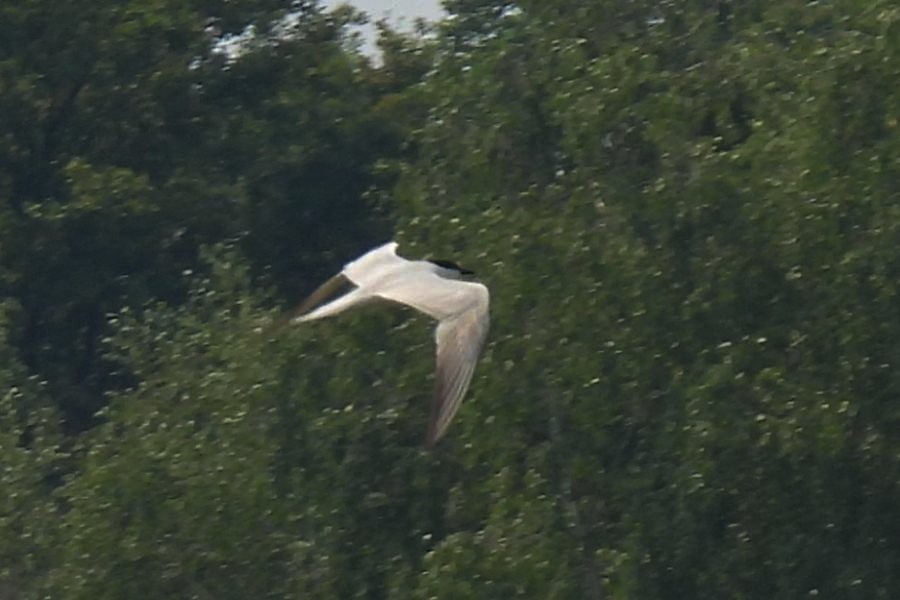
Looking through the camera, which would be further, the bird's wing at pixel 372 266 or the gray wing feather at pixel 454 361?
the bird's wing at pixel 372 266

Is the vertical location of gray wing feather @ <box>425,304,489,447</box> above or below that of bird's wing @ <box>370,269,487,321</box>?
above

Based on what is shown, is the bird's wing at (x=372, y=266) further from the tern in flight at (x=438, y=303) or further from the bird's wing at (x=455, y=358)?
the bird's wing at (x=455, y=358)

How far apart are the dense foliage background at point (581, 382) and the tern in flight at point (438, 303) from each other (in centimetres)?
442

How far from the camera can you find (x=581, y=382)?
17.4 m

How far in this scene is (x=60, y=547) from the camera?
62.3 ft

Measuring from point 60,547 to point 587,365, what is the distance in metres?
3.50

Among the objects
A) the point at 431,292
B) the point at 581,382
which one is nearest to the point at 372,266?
the point at 431,292

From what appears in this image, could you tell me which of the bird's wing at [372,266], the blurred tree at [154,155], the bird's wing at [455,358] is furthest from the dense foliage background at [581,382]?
the blurred tree at [154,155]

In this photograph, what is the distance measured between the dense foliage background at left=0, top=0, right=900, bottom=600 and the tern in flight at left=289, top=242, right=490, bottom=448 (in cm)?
442

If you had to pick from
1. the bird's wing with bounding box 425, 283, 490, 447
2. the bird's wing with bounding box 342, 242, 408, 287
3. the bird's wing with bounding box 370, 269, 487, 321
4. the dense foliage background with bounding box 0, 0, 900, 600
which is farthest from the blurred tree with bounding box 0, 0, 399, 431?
the bird's wing with bounding box 425, 283, 490, 447

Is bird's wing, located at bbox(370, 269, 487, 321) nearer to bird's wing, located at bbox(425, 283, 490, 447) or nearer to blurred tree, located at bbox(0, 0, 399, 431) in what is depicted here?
bird's wing, located at bbox(425, 283, 490, 447)

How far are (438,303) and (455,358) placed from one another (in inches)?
19.3

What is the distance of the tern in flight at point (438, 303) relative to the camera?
35.5 feet

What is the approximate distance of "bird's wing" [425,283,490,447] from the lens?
35.2 feet
